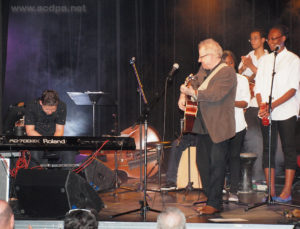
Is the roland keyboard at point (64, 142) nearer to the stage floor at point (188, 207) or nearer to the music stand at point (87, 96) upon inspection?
the stage floor at point (188, 207)

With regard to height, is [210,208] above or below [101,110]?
below

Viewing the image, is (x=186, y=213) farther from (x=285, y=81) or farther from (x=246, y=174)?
(x=246, y=174)

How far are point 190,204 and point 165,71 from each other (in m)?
3.89

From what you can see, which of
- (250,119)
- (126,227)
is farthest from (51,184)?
(250,119)

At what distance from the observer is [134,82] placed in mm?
8875

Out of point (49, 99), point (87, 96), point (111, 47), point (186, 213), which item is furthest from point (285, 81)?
point (111, 47)

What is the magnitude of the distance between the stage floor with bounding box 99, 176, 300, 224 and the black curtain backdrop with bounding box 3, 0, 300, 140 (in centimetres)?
254

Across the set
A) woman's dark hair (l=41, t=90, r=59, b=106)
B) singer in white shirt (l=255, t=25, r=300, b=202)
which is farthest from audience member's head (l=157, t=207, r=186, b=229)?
woman's dark hair (l=41, t=90, r=59, b=106)

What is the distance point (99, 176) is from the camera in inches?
234

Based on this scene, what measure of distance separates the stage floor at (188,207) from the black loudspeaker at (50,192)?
1.09 ft

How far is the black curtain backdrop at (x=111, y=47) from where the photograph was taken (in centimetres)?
837

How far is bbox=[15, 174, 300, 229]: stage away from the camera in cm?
389

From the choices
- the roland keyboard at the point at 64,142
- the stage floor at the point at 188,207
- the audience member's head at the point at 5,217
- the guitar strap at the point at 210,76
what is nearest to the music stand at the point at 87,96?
the stage floor at the point at 188,207

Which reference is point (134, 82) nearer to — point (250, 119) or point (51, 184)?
point (250, 119)
